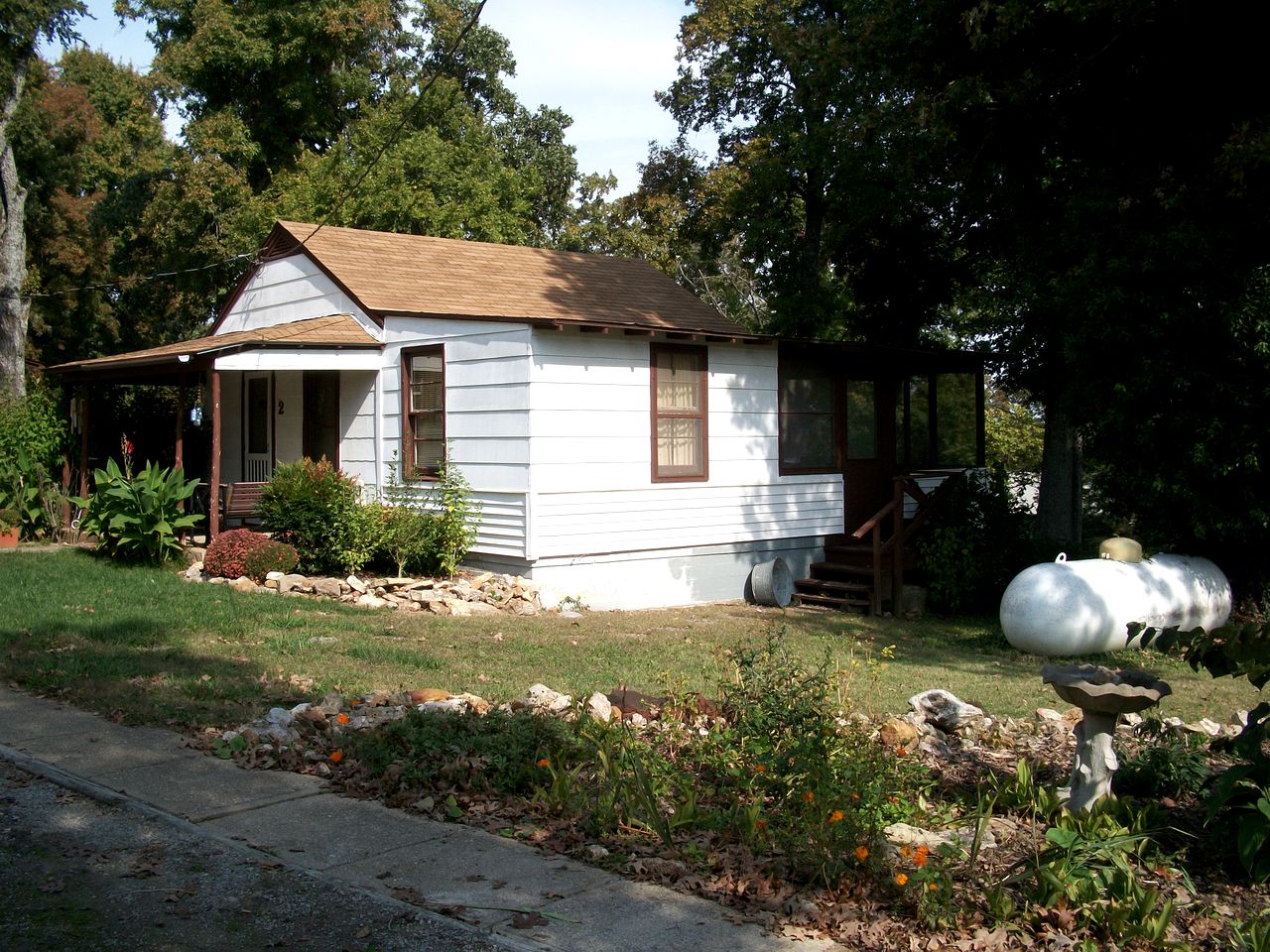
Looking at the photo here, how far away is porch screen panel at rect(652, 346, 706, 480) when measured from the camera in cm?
1477

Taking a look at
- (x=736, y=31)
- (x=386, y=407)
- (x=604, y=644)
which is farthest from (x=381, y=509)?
(x=736, y=31)

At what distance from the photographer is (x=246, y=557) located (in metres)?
13.6

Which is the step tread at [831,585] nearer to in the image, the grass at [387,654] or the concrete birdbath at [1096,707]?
the grass at [387,654]

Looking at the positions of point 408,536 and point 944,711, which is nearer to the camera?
point 944,711

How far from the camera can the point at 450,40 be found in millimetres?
33531

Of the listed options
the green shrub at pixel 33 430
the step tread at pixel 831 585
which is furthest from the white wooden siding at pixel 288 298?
the step tread at pixel 831 585

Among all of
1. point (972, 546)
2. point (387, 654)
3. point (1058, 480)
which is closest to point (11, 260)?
point (387, 654)

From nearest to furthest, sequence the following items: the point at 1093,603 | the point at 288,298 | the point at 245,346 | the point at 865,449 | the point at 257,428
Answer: the point at 1093,603
the point at 245,346
the point at 865,449
the point at 288,298
the point at 257,428

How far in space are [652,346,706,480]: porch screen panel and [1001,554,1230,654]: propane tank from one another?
180 inches

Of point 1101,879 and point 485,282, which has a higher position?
point 485,282

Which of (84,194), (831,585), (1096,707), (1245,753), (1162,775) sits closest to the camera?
(1245,753)

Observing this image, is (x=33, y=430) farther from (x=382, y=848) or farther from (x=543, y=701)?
(x=382, y=848)

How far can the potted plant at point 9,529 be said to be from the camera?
16891 millimetres

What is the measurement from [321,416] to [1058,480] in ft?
36.8
